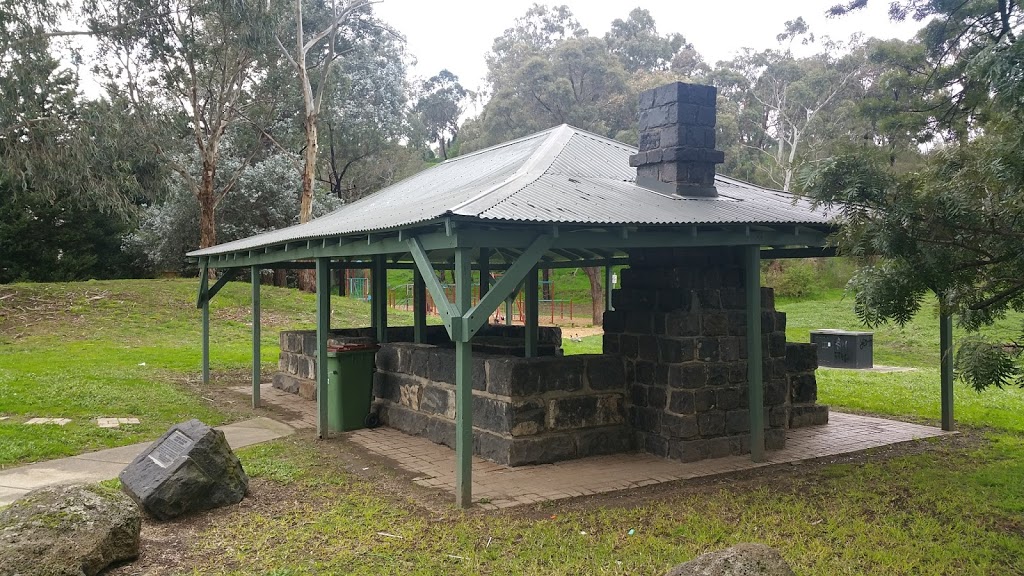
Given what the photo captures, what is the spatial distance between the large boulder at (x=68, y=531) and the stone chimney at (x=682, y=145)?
5942 millimetres

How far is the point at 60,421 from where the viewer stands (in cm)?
964

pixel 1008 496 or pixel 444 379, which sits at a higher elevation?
pixel 444 379

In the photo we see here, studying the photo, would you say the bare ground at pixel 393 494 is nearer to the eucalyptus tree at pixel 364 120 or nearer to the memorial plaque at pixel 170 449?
the memorial plaque at pixel 170 449

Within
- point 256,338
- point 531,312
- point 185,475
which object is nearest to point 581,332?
point 256,338

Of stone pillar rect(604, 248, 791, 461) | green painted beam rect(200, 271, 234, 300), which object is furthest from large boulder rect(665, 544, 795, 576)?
green painted beam rect(200, 271, 234, 300)

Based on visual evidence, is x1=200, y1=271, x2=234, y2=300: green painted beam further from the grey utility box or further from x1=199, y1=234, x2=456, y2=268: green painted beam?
the grey utility box

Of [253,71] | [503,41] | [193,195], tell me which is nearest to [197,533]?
[193,195]

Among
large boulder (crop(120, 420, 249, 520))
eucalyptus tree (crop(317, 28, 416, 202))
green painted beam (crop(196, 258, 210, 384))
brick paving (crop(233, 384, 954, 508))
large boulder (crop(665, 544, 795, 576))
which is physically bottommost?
brick paving (crop(233, 384, 954, 508))

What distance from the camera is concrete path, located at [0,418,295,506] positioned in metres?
6.81

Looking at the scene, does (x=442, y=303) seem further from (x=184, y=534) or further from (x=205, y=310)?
(x=205, y=310)

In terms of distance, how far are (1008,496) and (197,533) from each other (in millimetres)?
6447

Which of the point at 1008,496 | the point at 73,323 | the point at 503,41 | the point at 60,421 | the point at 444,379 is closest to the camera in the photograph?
the point at 1008,496

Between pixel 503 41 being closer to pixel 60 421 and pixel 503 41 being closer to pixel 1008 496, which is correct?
pixel 60 421

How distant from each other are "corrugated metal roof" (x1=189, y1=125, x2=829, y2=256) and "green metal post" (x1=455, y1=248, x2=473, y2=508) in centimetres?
51
